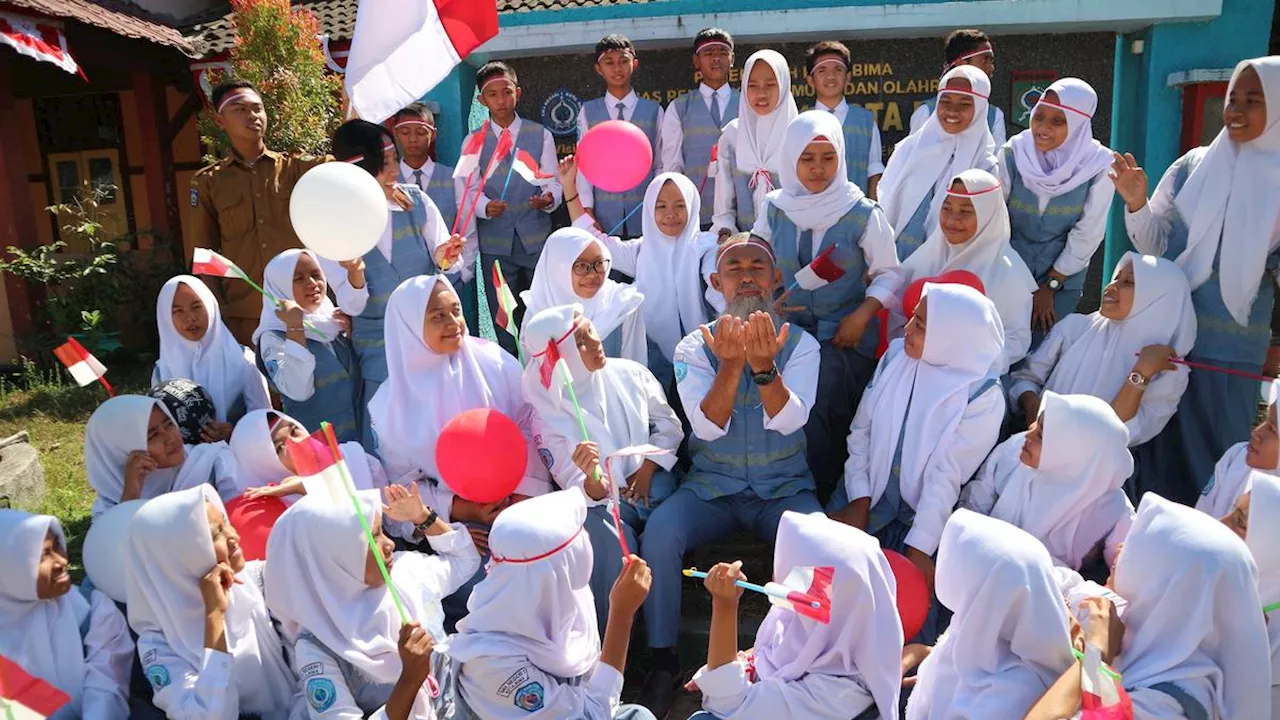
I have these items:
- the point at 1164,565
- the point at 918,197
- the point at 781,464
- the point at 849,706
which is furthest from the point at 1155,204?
the point at 849,706

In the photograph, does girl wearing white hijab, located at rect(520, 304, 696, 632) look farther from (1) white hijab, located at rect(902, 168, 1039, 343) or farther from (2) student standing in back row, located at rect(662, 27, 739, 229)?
(2) student standing in back row, located at rect(662, 27, 739, 229)

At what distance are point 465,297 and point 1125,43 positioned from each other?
484 centimetres

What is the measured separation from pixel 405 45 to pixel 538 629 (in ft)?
9.40

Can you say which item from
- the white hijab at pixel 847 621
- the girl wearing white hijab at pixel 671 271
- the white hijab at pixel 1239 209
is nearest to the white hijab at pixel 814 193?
the girl wearing white hijab at pixel 671 271

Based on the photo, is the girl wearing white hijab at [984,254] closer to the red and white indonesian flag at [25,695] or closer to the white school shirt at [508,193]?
the white school shirt at [508,193]

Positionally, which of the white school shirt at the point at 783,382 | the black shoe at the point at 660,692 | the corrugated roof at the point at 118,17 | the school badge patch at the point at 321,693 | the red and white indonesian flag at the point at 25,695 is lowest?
the black shoe at the point at 660,692

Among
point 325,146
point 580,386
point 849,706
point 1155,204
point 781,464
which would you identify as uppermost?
point 325,146

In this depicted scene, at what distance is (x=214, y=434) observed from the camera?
3.84 metres

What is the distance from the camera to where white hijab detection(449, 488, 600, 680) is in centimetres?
241

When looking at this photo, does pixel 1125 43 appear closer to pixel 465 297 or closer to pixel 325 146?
pixel 465 297

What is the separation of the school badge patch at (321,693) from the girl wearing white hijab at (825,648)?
96 cm

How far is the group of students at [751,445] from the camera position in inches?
91.2

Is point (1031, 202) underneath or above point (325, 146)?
underneath

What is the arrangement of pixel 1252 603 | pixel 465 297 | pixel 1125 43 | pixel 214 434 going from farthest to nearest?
pixel 1125 43 → pixel 465 297 → pixel 214 434 → pixel 1252 603
